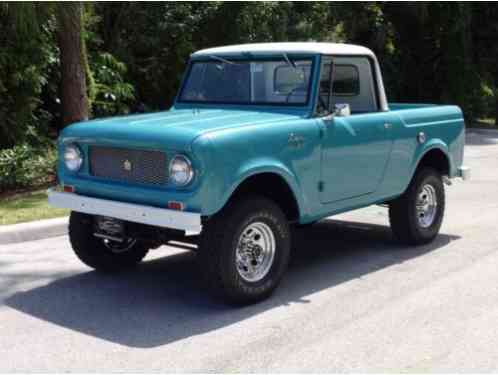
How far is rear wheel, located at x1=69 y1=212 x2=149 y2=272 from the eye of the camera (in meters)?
6.41

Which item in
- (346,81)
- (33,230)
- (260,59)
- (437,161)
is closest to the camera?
(260,59)

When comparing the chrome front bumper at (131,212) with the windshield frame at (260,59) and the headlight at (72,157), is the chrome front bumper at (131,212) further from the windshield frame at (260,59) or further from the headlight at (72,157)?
the windshield frame at (260,59)

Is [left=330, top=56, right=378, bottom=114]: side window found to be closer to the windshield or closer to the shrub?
the windshield

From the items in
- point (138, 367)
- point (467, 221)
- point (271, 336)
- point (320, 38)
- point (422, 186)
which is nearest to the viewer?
point (138, 367)

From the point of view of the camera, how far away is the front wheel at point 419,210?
7484mm

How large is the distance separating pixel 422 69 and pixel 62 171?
1932 centimetres

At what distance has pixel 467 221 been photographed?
8.94 m

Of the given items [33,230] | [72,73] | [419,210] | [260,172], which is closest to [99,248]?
[260,172]

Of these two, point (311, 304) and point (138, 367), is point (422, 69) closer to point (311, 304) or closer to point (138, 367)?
point (311, 304)

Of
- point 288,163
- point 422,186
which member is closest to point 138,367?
point 288,163

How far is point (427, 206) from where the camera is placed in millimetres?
7828

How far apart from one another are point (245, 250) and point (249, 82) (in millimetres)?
1828

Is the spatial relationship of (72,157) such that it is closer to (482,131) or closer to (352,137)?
(352,137)

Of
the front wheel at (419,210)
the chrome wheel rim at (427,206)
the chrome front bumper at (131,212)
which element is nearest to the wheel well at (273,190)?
the chrome front bumper at (131,212)
